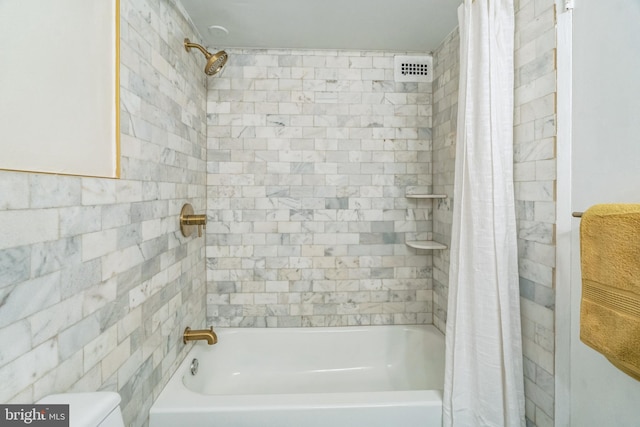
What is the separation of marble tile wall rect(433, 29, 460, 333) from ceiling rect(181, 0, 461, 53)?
0.15 metres

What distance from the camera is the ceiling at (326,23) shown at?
1.61m

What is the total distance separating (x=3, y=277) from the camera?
2.05 ft

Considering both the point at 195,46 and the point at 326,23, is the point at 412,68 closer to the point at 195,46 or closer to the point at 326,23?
the point at 326,23

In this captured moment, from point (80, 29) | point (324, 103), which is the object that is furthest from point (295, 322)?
point (80, 29)

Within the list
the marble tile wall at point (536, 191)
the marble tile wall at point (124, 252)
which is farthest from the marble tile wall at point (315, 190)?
the marble tile wall at point (536, 191)

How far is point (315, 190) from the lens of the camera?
2096 mm

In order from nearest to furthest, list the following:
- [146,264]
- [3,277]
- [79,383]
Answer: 1. [3,277]
2. [79,383]
3. [146,264]

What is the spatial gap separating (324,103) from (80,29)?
1444mm

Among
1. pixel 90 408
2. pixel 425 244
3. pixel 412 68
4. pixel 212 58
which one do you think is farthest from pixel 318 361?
pixel 412 68

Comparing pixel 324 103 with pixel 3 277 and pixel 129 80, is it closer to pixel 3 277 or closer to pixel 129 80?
pixel 129 80

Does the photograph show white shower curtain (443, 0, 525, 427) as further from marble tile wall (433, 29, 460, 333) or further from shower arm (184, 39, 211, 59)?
shower arm (184, 39, 211, 59)

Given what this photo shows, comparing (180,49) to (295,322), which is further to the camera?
(295,322)

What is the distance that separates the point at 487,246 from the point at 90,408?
1322mm

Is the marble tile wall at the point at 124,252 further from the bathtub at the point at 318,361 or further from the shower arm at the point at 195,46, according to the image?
the bathtub at the point at 318,361
